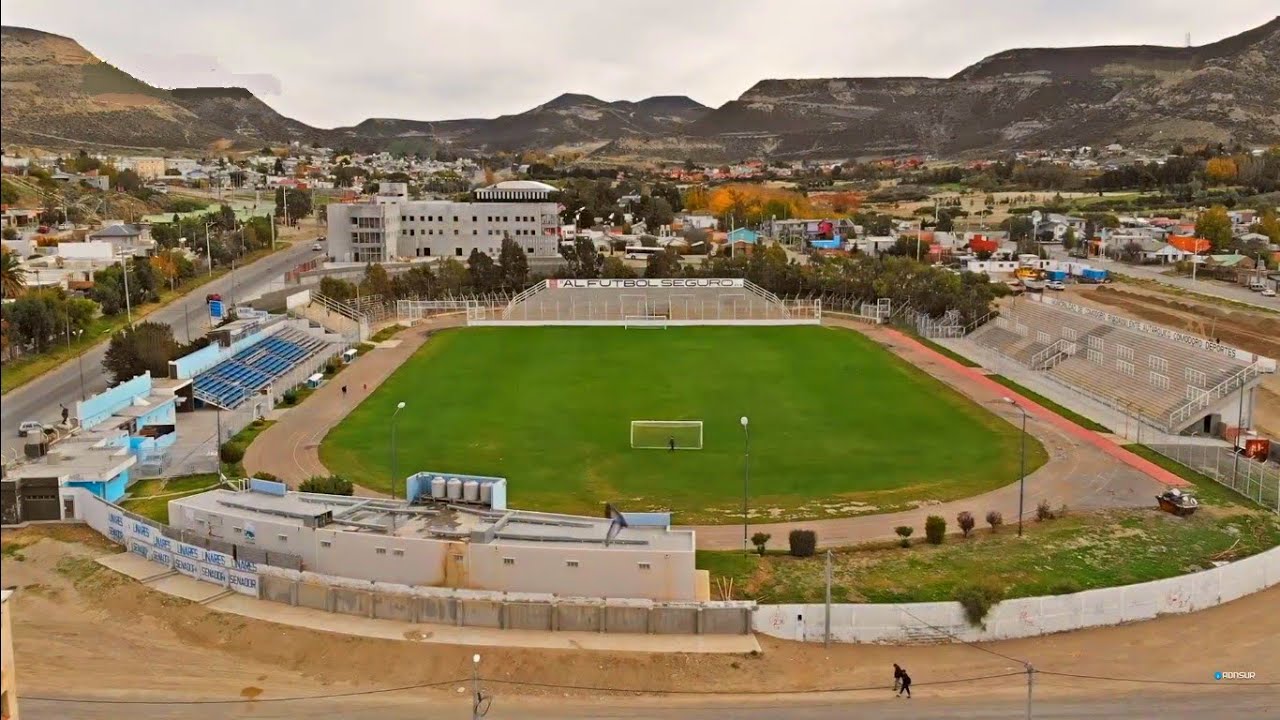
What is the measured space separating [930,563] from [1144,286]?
2528 inches

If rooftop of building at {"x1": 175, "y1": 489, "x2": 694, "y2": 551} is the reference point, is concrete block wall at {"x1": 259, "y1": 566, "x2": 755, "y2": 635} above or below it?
below

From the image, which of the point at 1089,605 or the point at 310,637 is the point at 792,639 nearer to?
the point at 1089,605

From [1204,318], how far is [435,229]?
2271 inches

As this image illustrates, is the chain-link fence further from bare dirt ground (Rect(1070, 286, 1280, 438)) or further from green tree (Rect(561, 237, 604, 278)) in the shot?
green tree (Rect(561, 237, 604, 278))

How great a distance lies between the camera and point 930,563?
73.0ft

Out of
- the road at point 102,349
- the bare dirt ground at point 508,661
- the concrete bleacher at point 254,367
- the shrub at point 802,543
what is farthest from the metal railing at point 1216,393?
the road at point 102,349

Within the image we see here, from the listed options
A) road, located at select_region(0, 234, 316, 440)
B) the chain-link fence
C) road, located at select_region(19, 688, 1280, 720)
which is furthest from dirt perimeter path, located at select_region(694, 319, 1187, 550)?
road, located at select_region(0, 234, 316, 440)

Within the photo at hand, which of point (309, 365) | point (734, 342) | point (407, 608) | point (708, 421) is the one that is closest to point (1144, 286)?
point (734, 342)

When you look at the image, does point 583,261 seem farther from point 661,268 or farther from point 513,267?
point 513,267

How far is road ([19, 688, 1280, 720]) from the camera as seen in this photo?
1638 cm

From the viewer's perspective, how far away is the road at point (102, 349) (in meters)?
36.3

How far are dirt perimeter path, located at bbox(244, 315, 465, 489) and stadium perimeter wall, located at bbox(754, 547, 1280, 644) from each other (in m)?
13.4

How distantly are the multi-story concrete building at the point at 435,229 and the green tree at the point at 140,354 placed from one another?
42186mm

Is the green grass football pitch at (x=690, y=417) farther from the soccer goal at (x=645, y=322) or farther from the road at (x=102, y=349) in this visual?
the road at (x=102, y=349)
